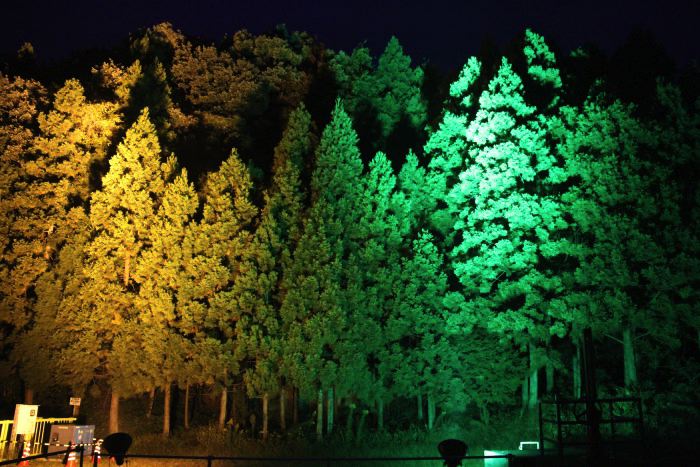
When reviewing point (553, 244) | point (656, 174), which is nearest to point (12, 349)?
point (553, 244)

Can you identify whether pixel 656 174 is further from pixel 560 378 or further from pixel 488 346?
pixel 560 378

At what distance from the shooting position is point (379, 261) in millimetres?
23094

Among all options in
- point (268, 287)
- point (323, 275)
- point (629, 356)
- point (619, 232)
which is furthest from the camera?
point (268, 287)

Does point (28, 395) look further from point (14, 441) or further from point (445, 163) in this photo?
point (445, 163)

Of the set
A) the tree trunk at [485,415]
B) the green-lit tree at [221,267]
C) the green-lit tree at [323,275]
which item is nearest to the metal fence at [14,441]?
the green-lit tree at [221,267]

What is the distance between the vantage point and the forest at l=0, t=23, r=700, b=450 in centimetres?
2017

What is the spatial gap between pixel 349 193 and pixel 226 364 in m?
7.00

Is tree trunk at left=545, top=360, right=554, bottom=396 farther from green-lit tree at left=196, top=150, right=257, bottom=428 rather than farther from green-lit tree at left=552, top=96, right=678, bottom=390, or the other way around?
green-lit tree at left=196, top=150, right=257, bottom=428

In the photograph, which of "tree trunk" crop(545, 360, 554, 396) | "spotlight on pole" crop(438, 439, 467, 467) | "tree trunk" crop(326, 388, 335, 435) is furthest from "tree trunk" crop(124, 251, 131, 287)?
"spotlight on pole" crop(438, 439, 467, 467)

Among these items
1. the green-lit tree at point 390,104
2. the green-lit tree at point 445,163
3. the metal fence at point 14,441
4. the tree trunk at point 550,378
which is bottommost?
the metal fence at point 14,441

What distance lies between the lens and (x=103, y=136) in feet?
86.3

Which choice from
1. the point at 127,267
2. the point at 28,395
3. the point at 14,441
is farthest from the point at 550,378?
the point at 28,395

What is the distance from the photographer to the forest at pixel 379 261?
20172mm

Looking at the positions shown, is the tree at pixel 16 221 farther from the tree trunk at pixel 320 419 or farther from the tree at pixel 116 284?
the tree trunk at pixel 320 419
